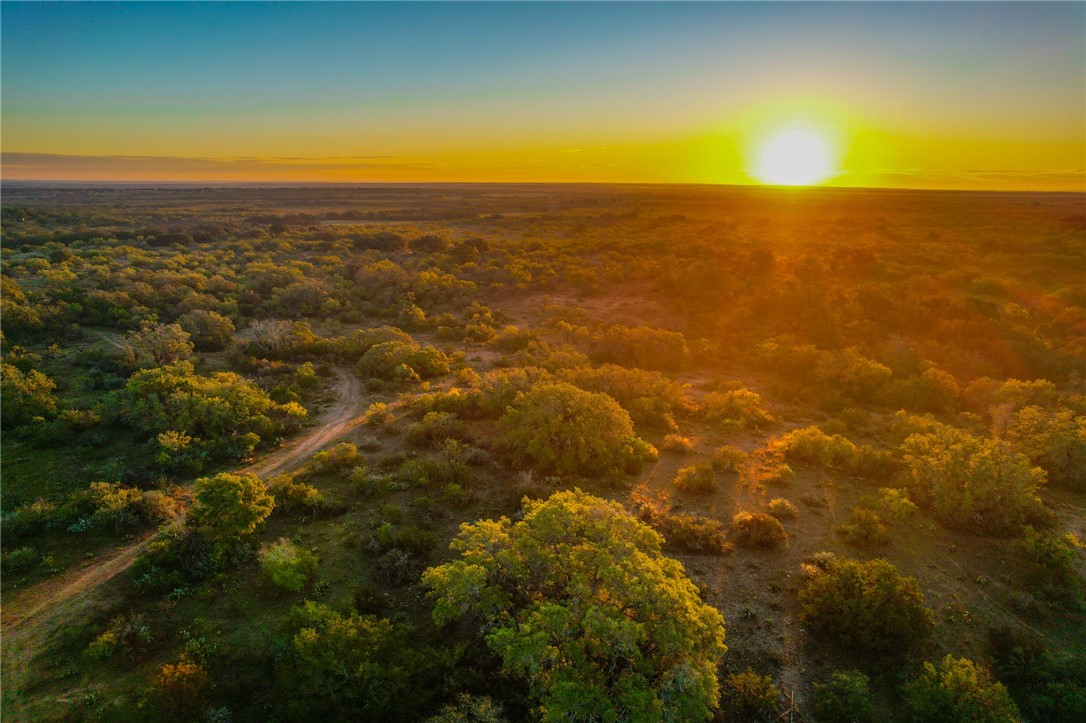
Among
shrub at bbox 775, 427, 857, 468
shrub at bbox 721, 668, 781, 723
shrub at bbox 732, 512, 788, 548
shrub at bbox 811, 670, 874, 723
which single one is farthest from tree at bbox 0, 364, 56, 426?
shrub at bbox 775, 427, 857, 468

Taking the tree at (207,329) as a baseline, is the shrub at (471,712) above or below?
below

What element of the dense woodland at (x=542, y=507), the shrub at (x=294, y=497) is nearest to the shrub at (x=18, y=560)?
the dense woodland at (x=542, y=507)

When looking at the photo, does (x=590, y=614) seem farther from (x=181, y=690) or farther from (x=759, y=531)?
(x=181, y=690)

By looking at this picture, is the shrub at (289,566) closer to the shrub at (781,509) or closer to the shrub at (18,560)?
the shrub at (18,560)

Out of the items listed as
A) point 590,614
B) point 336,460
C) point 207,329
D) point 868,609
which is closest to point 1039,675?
point 868,609

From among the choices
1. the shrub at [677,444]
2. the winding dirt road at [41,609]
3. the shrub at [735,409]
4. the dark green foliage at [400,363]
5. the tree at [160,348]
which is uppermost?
the tree at [160,348]

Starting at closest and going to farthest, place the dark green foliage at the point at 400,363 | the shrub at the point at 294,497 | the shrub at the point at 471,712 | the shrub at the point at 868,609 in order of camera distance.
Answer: the shrub at the point at 471,712, the shrub at the point at 868,609, the shrub at the point at 294,497, the dark green foliage at the point at 400,363
